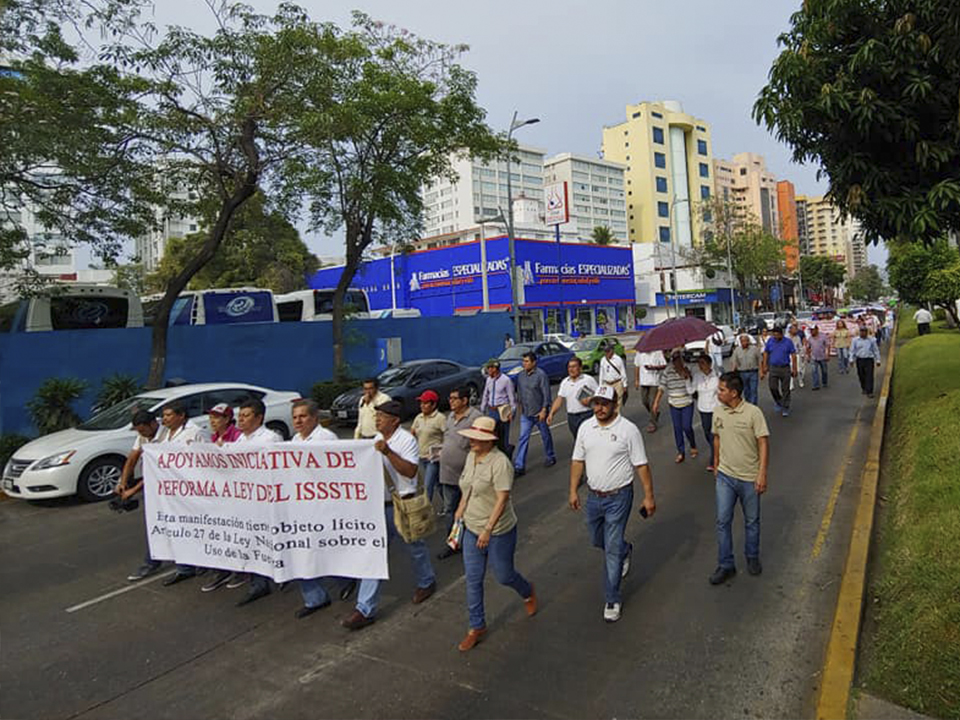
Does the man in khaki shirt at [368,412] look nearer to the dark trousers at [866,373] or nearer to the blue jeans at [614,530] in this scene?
the blue jeans at [614,530]

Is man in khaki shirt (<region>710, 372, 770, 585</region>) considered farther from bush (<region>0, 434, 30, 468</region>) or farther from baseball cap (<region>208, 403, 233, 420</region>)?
bush (<region>0, 434, 30, 468</region>)

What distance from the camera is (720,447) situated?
18.1 feet

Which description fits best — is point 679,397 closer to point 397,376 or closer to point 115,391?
point 397,376

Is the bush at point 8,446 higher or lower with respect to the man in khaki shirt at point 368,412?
lower

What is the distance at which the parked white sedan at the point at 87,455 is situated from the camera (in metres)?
9.08

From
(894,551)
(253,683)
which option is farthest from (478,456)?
(894,551)

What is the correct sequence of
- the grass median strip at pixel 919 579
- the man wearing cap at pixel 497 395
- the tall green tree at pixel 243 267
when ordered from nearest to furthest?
the grass median strip at pixel 919 579 < the man wearing cap at pixel 497 395 < the tall green tree at pixel 243 267

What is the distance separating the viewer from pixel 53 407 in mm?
12359

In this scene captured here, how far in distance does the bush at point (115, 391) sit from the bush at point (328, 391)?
4.87m

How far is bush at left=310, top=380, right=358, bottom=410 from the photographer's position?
17938mm

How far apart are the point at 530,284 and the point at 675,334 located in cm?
3620

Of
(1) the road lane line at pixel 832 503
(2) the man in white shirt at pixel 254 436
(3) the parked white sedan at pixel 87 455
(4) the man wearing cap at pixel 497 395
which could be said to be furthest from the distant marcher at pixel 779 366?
(3) the parked white sedan at pixel 87 455

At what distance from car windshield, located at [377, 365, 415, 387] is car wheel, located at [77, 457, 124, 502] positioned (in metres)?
6.47

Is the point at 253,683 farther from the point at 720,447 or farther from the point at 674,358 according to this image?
the point at 674,358
